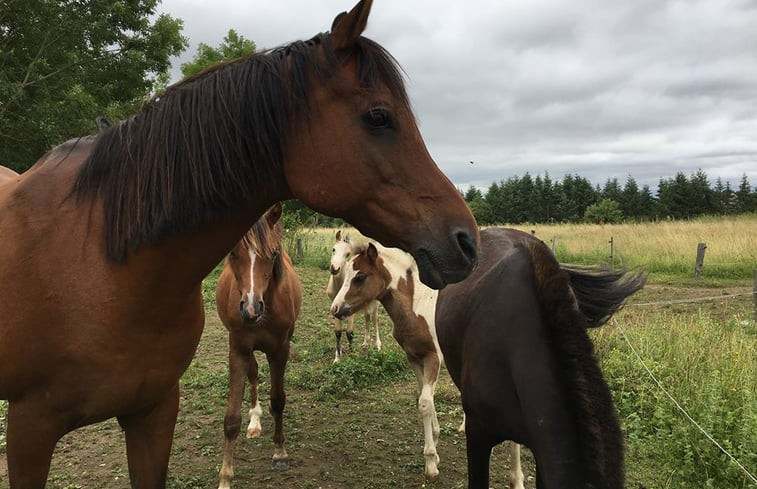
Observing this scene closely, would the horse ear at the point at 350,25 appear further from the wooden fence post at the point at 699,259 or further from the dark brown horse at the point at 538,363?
the wooden fence post at the point at 699,259

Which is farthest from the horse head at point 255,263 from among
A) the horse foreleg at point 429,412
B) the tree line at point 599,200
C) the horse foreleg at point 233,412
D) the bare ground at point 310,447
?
the tree line at point 599,200

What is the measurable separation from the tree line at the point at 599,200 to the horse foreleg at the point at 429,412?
47.3 metres

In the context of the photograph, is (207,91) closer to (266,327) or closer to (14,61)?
(266,327)

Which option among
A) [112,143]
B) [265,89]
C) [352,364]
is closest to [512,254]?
[265,89]

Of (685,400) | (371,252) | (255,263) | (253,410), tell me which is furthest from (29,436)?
(685,400)

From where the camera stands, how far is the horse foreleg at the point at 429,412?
3.79m

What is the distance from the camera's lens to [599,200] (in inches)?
2472

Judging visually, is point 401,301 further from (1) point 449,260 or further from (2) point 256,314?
(1) point 449,260

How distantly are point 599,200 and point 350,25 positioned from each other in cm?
6869

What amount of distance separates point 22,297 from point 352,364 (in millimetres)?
4700

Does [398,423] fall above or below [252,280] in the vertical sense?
below

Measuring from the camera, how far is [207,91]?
148 cm

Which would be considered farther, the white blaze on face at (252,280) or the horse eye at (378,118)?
the white blaze on face at (252,280)

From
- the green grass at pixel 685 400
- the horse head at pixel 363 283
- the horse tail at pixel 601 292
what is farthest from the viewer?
the horse head at pixel 363 283
